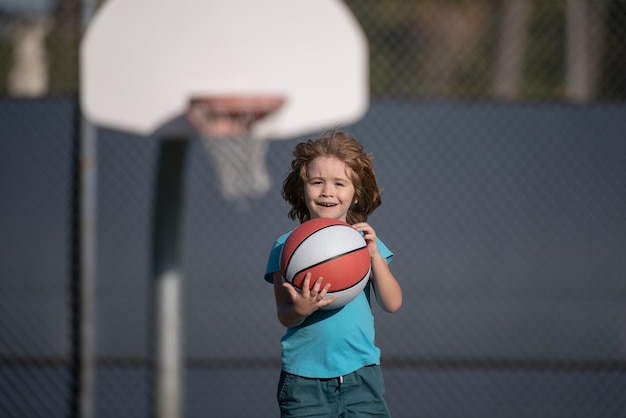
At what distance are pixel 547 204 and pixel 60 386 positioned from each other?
554cm

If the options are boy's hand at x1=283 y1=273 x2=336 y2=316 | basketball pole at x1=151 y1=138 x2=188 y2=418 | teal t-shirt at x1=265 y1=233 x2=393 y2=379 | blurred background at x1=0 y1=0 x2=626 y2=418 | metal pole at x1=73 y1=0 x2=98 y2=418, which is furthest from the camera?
blurred background at x1=0 y1=0 x2=626 y2=418

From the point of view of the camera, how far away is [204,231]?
29.7 feet

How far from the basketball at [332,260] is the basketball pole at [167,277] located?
1481 mm

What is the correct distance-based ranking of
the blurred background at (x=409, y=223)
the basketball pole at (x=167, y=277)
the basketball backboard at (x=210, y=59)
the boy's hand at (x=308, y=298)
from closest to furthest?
the boy's hand at (x=308, y=298), the basketball pole at (x=167, y=277), the basketball backboard at (x=210, y=59), the blurred background at (x=409, y=223)

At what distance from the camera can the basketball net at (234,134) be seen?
372 centimetres

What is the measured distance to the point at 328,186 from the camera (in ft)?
7.72

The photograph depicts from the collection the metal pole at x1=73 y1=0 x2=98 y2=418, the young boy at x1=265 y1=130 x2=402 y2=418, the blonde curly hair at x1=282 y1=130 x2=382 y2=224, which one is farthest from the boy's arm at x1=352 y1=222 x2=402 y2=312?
the metal pole at x1=73 y1=0 x2=98 y2=418

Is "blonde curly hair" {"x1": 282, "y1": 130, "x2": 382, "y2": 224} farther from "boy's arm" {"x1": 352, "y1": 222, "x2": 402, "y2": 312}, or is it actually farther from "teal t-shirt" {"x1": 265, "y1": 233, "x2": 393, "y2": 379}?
"teal t-shirt" {"x1": 265, "y1": 233, "x2": 393, "y2": 379}

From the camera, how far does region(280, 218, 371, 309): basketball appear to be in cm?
223

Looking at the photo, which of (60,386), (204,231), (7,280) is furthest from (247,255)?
(60,386)

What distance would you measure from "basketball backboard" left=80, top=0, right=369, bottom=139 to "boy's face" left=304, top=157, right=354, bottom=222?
4.98 feet

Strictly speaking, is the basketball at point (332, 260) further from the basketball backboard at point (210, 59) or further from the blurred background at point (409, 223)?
the blurred background at point (409, 223)

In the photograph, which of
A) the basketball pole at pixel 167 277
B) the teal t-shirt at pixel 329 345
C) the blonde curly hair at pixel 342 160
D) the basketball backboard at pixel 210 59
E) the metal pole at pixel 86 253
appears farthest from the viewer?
the metal pole at pixel 86 253

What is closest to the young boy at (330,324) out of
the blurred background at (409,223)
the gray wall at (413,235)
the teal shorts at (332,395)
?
the teal shorts at (332,395)
